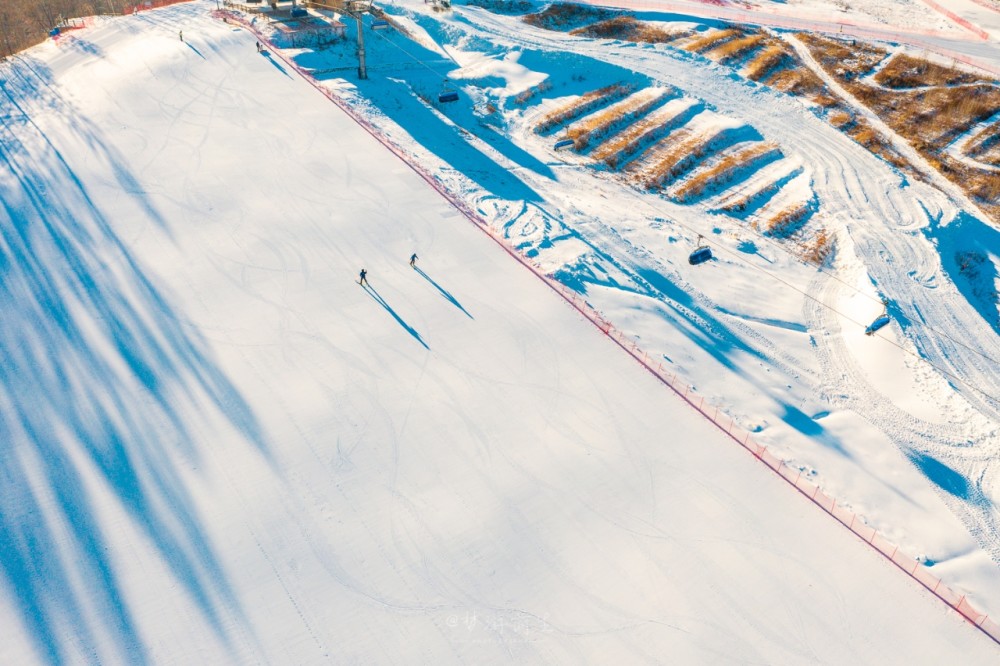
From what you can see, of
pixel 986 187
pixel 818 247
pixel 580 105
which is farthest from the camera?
pixel 580 105

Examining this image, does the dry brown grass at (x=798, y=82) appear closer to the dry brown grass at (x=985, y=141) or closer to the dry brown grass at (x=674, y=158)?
the dry brown grass at (x=985, y=141)

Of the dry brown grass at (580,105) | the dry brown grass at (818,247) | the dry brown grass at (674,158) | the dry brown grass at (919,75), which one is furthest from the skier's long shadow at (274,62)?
the dry brown grass at (919,75)

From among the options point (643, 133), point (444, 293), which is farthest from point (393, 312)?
point (643, 133)

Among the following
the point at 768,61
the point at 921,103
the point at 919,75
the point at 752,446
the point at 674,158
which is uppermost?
the point at 768,61

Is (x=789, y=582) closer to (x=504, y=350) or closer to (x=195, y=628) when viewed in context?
(x=504, y=350)

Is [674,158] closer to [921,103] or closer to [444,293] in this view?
[444,293]

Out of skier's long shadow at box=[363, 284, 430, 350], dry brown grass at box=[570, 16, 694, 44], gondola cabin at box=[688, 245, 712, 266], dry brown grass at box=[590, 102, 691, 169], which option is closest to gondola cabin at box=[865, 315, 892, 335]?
gondola cabin at box=[688, 245, 712, 266]

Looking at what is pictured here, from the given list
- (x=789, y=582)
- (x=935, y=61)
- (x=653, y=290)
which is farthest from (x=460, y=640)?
(x=935, y=61)
